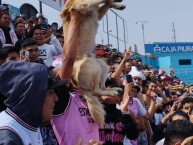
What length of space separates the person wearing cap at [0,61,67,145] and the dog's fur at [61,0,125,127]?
2.66ft

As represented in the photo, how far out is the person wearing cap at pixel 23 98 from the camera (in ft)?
5.36

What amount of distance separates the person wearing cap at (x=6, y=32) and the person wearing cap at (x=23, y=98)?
11.6 ft

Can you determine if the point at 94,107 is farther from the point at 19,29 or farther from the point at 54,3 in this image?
the point at 54,3

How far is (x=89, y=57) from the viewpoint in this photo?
2582 mm

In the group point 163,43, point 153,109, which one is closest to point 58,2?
point 153,109

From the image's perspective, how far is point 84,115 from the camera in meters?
2.51

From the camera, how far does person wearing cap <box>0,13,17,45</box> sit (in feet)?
17.1

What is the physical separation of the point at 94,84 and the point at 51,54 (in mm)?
2872

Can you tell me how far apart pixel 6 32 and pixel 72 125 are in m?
3.19

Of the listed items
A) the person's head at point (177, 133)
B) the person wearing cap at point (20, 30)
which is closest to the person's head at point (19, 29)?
the person wearing cap at point (20, 30)

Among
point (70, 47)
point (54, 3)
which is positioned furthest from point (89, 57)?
point (54, 3)

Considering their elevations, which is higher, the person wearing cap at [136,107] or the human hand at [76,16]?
the human hand at [76,16]

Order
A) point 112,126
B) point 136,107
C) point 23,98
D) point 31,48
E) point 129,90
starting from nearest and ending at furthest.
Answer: point 23,98 < point 112,126 < point 31,48 < point 129,90 < point 136,107

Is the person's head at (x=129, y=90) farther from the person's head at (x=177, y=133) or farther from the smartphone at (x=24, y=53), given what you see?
the person's head at (x=177, y=133)
